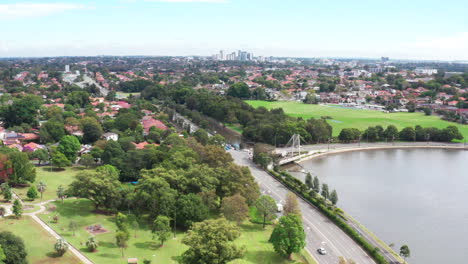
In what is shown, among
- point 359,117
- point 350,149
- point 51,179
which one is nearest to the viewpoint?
point 51,179

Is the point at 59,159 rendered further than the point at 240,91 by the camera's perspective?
No

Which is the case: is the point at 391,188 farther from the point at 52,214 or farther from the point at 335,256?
the point at 52,214

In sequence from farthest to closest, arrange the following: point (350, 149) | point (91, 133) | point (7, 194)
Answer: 1. point (350, 149)
2. point (91, 133)
3. point (7, 194)

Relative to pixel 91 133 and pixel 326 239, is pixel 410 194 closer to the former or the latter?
pixel 326 239

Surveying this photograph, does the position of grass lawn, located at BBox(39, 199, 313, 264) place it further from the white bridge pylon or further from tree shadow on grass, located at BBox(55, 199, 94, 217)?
the white bridge pylon

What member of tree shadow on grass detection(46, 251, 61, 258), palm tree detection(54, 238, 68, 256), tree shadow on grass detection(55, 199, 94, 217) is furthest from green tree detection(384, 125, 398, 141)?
tree shadow on grass detection(46, 251, 61, 258)

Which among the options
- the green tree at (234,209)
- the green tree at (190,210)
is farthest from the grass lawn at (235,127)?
the green tree at (234,209)

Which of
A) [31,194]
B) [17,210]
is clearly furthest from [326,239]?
[31,194]
